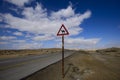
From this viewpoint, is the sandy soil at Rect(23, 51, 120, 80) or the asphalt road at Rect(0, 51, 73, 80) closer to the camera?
the sandy soil at Rect(23, 51, 120, 80)

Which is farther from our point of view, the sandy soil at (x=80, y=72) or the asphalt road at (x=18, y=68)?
the asphalt road at (x=18, y=68)

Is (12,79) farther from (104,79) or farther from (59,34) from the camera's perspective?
(104,79)

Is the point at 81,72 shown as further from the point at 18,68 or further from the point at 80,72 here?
the point at 18,68

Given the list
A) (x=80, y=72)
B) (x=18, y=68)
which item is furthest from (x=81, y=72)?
(x=18, y=68)

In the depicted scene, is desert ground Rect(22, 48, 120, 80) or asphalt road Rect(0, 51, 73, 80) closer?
desert ground Rect(22, 48, 120, 80)

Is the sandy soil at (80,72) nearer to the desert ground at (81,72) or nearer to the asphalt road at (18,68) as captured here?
the desert ground at (81,72)

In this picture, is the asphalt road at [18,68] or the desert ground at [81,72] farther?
the asphalt road at [18,68]

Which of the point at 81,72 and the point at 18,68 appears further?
the point at 18,68

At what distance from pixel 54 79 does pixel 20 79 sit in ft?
7.44

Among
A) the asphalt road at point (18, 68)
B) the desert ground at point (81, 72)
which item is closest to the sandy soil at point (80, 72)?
the desert ground at point (81, 72)

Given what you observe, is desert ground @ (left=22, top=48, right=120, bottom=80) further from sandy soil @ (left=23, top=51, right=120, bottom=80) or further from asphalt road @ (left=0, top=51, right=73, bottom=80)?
asphalt road @ (left=0, top=51, right=73, bottom=80)

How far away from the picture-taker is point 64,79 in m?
8.59

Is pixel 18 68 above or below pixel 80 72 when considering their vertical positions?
above

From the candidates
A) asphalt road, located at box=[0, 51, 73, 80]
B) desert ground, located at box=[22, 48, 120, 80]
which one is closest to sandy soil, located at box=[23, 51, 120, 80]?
desert ground, located at box=[22, 48, 120, 80]
